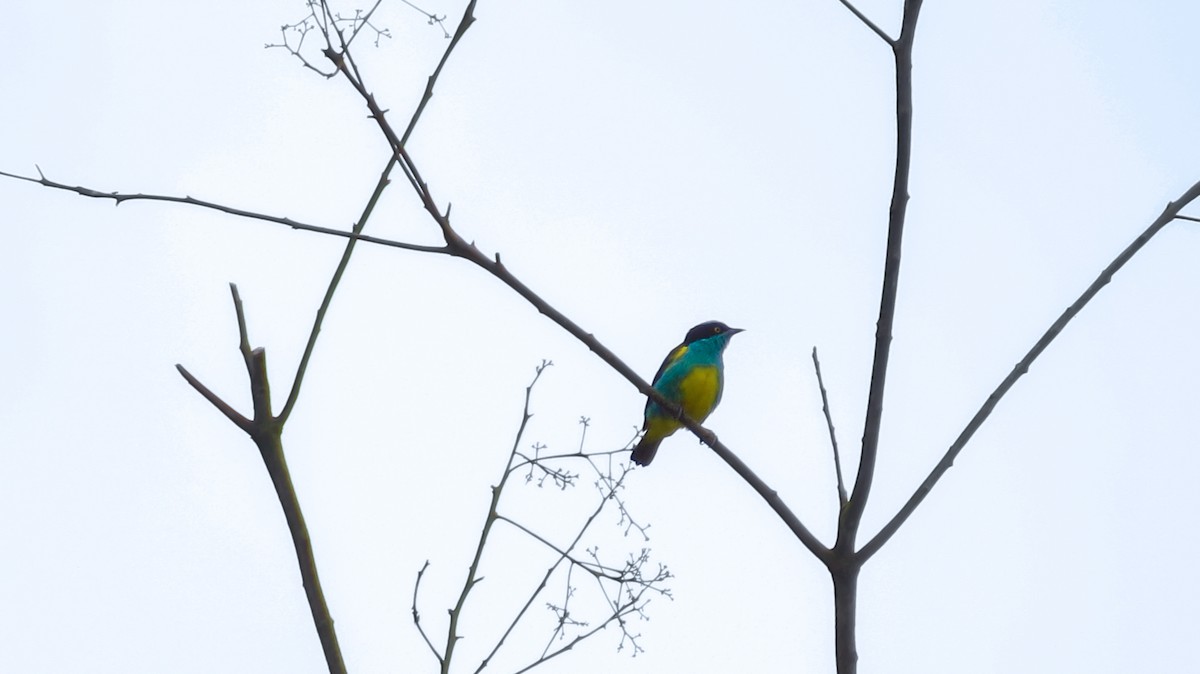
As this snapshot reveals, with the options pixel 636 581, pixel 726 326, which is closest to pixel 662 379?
pixel 726 326

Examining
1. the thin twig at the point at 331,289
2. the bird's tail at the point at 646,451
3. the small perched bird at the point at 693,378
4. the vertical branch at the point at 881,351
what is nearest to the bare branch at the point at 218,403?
the thin twig at the point at 331,289

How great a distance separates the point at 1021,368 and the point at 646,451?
17.9 ft

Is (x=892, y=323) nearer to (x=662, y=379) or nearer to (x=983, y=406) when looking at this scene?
(x=983, y=406)

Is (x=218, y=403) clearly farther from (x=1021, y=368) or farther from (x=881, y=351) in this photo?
(x=1021, y=368)

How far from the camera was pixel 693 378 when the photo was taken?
716 centimetres

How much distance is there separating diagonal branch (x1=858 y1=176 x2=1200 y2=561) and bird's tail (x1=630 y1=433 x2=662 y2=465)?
17.5 feet

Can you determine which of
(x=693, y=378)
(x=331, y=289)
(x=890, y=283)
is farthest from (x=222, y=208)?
(x=693, y=378)

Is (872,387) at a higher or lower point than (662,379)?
lower

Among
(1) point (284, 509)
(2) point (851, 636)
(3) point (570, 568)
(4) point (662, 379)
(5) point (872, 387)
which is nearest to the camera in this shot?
(1) point (284, 509)

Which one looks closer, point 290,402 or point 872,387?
point 290,402

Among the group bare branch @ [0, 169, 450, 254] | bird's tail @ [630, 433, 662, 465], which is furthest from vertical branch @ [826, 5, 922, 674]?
bird's tail @ [630, 433, 662, 465]

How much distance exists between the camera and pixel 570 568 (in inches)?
158

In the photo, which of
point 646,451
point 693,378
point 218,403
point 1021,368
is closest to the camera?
point 218,403

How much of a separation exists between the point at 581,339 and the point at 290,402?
0.63 meters
